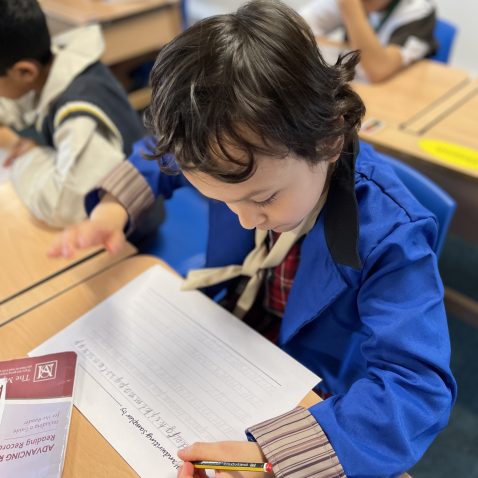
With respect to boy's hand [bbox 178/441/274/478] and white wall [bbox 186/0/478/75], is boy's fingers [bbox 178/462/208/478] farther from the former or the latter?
white wall [bbox 186/0/478/75]

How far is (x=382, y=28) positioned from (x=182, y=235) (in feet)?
4.24

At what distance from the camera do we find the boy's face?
1.94ft

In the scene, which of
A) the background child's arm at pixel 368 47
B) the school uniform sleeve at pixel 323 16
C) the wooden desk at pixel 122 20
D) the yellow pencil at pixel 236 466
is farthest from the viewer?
the wooden desk at pixel 122 20

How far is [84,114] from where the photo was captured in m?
1.10

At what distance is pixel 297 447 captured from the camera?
0.57 metres

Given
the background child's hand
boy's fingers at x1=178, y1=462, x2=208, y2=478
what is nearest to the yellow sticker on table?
boy's fingers at x1=178, y1=462, x2=208, y2=478

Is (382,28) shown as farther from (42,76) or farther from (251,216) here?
(251,216)

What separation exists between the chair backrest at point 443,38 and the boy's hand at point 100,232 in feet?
5.04

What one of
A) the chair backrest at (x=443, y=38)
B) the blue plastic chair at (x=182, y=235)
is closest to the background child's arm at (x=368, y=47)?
the chair backrest at (x=443, y=38)

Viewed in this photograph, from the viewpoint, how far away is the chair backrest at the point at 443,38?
190 centimetres

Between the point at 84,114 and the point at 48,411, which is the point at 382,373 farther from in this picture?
the point at 84,114

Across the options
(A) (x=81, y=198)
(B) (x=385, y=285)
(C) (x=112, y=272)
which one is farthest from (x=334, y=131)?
(A) (x=81, y=198)

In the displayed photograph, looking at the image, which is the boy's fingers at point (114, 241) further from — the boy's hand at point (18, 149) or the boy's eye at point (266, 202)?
the boy's hand at point (18, 149)

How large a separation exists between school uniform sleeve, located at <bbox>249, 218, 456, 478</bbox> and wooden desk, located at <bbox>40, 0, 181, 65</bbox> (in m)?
2.11
